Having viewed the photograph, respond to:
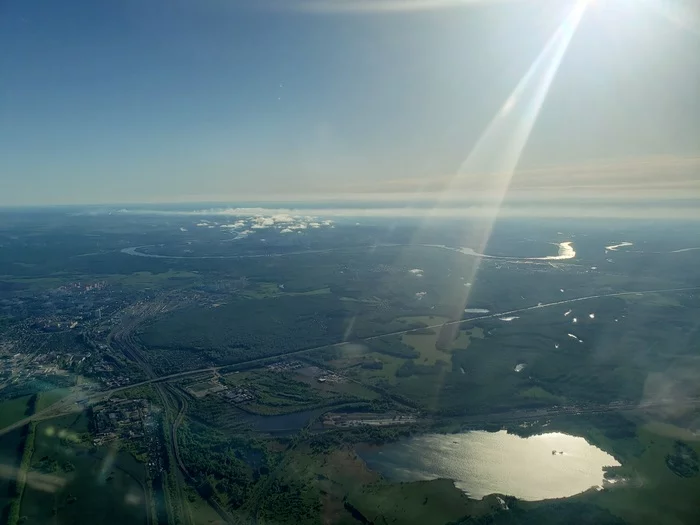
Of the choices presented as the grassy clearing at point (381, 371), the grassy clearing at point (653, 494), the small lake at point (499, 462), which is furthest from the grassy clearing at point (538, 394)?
the grassy clearing at point (381, 371)

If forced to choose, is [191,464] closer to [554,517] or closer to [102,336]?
[554,517]

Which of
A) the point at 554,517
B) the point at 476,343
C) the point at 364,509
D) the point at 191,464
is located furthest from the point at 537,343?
the point at 191,464

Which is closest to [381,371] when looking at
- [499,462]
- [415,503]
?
[499,462]

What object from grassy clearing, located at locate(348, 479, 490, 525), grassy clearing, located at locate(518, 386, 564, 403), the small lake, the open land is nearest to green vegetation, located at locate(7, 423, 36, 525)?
the open land

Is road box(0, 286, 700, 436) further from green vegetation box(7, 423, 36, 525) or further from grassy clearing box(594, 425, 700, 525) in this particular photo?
grassy clearing box(594, 425, 700, 525)

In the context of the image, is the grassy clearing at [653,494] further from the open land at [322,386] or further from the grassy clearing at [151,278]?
→ the grassy clearing at [151,278]

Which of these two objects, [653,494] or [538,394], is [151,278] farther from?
[653,494]
